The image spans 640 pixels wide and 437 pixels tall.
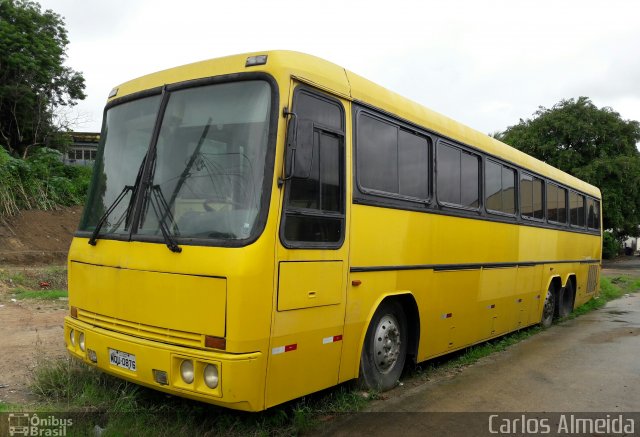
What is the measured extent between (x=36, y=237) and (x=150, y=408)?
53.1 feet

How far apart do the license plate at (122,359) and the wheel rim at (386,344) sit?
2328mm

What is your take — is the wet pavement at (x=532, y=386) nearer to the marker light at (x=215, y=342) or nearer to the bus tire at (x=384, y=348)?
the bus tire at (x=384, y=348)

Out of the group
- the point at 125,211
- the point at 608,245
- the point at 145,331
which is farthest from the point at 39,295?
the point at 608,245

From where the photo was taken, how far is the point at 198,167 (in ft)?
13.8

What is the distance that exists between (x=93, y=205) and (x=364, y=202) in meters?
A: 2.51

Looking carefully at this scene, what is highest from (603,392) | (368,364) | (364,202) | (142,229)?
(364,202)

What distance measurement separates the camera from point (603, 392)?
5.88 metres

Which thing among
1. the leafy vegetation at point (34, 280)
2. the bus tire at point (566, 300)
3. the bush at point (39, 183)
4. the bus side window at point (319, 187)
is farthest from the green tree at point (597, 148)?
the bus side window at point (319, 187)

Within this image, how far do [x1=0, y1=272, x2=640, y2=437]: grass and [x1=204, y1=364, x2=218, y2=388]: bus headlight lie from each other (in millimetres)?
665

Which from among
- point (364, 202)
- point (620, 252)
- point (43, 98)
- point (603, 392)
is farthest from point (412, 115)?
point (620, 252)

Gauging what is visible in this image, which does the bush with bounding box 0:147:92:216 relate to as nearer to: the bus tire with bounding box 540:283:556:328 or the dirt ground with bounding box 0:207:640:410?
the dirt ground with bounding box 0:207:640:410

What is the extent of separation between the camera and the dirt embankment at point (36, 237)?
55.9 feet

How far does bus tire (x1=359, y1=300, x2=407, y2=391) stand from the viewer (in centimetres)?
533

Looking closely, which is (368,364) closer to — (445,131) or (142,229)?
(142,229)
